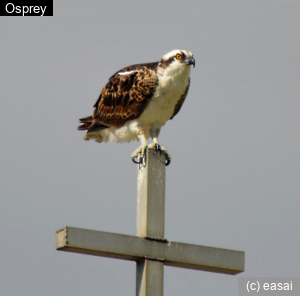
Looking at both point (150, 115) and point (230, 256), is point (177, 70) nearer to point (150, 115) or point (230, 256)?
point (150, 115)

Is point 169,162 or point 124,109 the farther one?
point 124,109

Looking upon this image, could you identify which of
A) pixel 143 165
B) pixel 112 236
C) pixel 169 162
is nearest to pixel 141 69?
pixel 169 162

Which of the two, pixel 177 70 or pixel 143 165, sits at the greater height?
pixel 177 70

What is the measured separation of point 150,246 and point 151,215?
0.32 meters

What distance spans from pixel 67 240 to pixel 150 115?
434cm

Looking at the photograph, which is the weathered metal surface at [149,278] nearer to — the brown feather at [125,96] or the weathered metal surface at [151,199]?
the weathered metal surface at [151,199]

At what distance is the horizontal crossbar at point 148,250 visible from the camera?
6.91 metres

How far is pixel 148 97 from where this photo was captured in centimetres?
1089

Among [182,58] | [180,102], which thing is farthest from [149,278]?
[180,102]

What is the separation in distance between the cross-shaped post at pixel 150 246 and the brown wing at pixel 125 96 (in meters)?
2.88

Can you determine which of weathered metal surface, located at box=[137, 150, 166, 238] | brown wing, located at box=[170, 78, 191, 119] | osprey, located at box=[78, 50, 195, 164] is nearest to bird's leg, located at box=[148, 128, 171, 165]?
osprey, located at box=[78, 50, 195, 164]

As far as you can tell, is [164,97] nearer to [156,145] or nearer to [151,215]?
[156,145]

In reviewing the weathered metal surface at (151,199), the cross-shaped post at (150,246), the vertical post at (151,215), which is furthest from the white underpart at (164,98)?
the weathered metal surface at (151,199)

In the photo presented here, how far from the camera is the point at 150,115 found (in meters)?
10.9
